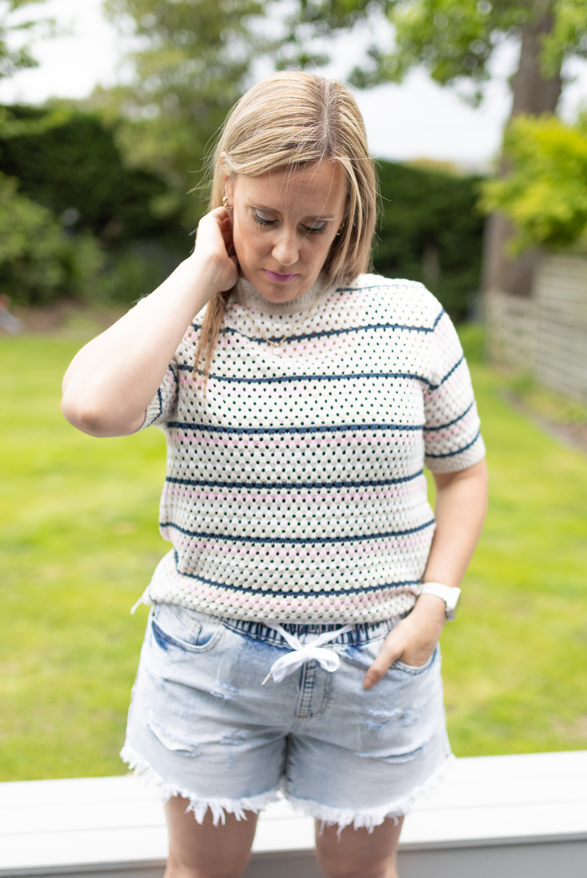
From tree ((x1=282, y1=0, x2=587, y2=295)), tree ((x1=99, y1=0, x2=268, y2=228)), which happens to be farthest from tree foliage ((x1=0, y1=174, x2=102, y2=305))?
tree ((x1=282, y1=0, x2=587, y2=295))

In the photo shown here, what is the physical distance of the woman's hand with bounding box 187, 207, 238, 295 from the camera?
95cm

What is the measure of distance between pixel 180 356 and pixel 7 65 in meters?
2.83

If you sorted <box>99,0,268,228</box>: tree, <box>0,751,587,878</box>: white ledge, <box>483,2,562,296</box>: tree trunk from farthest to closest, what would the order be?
<box>99,0,268,228</box>: tree, <box>483,2,562,296</box>: tree trunk, <box>0,751,587,878</box>: white ledge

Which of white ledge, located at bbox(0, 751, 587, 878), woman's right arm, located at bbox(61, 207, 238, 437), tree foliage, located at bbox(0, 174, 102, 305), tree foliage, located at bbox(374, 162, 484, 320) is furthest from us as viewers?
tree foliage, located at bbox(374, 162, 484, 320)

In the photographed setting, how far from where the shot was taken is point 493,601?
2973 mm

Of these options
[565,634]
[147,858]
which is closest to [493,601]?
[565,634]

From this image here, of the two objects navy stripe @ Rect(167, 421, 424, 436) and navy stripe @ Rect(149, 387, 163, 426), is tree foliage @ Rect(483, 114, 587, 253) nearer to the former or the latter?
navy stripe @ Rect(167, 421, 424, 436)

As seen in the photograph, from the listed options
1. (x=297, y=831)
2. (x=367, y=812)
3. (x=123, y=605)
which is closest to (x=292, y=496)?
(x=367, y=812)

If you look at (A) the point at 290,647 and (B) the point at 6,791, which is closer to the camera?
(A) the point at 290,647

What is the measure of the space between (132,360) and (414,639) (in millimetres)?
537

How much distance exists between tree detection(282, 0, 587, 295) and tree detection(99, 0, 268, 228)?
0.76 m

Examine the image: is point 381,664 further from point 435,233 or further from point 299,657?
point 435,233

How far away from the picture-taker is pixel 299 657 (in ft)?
3.10

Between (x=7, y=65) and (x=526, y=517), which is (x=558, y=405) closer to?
(x=526, y=517)
